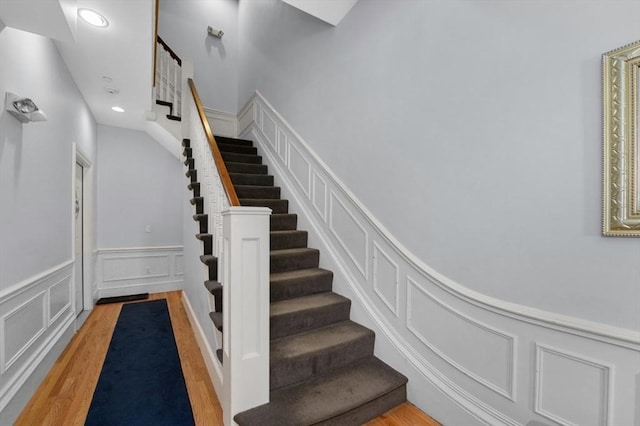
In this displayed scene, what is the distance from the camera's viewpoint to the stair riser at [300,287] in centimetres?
226

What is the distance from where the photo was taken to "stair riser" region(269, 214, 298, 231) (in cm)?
303

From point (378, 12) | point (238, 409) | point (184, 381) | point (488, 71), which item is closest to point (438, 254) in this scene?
point (488, 71)

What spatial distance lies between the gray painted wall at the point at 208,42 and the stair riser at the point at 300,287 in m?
4.29

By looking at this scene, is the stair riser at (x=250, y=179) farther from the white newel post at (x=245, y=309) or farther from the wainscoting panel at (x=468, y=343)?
the white newel post at (x=245, y=309)

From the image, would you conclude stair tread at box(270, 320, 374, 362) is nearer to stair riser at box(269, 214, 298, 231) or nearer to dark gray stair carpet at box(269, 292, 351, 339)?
dark gray stair carpet at box(269, 292, 351, 339)

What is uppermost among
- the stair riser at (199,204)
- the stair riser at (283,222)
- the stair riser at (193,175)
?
the stair riser at (193,175)

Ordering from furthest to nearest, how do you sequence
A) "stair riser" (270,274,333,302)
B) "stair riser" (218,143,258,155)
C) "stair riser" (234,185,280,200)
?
1. "stair riser" (218,143,258,155)
2. "stair riser" (234,185,280,200)
3. "stair riser" (270,274,333,302)

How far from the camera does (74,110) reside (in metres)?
2.90

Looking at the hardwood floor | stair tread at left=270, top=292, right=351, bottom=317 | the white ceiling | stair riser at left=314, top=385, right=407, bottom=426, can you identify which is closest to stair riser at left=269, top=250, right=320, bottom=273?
stair tread at left=270, top=292, right=351, bottom=317

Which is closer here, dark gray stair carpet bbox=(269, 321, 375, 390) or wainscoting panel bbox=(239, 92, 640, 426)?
wainscoting panel bbox=(239, 92, 640, 426)

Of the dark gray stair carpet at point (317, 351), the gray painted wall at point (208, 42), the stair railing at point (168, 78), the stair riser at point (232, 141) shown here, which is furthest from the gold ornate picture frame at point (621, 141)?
the gray painted wall at point (208, 42)

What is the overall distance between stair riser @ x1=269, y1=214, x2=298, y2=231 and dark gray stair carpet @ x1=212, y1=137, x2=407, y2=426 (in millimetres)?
260

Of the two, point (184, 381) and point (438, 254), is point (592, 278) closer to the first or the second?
point (438, 254)

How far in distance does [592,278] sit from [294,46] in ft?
11.8
